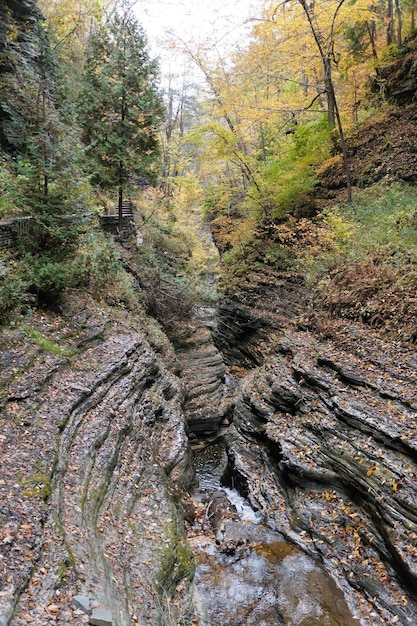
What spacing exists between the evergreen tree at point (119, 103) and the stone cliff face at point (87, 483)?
7.38 metres

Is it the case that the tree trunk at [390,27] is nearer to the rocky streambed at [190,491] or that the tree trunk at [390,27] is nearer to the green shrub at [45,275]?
the rocky streambed at [190,491]

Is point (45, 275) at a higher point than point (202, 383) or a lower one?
higher

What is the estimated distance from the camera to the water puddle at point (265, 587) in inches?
226

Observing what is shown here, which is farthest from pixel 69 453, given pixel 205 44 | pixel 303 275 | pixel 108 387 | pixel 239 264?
pixel 205 44

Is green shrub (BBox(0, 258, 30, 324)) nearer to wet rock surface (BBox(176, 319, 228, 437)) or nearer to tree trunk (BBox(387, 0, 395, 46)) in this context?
wet rock surface (BBox(176, 319, 228, 437))

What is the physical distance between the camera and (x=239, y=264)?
19656mm

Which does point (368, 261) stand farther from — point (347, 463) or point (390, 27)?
point (390, 27)

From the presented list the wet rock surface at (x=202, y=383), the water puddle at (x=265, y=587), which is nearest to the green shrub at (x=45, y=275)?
the wet rock surface at (x=202, y=383)

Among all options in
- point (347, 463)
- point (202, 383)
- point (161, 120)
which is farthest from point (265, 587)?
point (161, 120)

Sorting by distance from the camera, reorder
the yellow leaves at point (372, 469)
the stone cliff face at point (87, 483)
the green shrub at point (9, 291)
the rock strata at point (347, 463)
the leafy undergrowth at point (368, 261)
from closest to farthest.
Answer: the stone cliff face at point (87, 483) → the rock strata at point (347, 463) → the yellow leaves at point (372, 469) → the green shrub at point (9, 291) → the leafy undergrowth at point (368, 261)

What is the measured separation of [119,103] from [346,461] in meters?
14.5

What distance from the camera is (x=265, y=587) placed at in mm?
6383

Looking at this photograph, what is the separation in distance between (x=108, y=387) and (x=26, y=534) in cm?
444

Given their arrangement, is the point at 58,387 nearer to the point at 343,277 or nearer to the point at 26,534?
the point at 26,534
